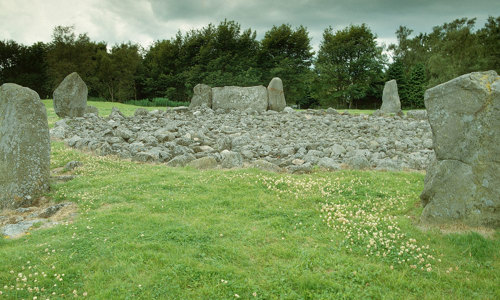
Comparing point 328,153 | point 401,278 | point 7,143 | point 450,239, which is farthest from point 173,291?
point 328,153

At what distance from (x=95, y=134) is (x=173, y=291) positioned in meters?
15.7

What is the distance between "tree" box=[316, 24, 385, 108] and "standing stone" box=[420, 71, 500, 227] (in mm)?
46202

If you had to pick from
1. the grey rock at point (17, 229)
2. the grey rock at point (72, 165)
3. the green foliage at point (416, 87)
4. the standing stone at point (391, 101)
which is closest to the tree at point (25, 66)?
the standing stone at point (391, 101)

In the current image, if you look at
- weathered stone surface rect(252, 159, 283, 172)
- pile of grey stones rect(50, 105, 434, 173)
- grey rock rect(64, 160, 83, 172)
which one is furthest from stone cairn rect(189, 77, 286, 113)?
weathered stone surface rect(252, 159, 283, 172)

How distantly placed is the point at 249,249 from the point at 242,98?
24109 mm

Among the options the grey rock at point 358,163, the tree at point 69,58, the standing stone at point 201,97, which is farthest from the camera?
the tree at point 69,58

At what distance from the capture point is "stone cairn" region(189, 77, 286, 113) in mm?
29333

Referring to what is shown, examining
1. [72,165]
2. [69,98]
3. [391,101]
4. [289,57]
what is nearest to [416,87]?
[289,57]

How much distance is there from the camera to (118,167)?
12352 mm

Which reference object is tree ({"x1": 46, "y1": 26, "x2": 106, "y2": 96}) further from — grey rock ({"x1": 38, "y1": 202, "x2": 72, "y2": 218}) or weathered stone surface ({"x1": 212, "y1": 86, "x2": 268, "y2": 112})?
grey rock ({"x1": 38, "y1": 202, "x2": 72, "y2": 218})

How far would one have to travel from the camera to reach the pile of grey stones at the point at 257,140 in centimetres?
1263

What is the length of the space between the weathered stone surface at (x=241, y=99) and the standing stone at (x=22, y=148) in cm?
2033

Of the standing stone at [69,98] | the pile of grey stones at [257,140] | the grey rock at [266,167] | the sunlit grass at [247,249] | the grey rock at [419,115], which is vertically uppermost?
the standing stone at [69,98]

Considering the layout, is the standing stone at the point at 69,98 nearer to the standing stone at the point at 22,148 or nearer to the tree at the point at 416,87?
the standing stone at the point at 22,148
